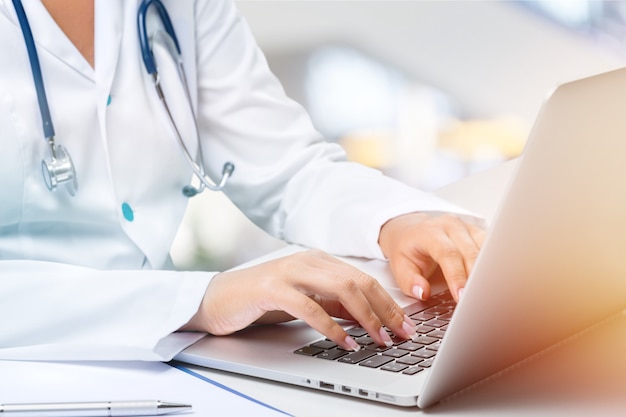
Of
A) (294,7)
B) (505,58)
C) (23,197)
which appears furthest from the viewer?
(294,7)

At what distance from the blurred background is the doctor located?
1977mm

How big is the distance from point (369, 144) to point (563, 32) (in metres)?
1.40

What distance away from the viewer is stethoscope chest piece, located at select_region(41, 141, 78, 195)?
109cm

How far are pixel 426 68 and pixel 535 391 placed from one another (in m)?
3.92

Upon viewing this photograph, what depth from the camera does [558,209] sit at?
2.10ft

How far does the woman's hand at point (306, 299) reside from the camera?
2.68 ft

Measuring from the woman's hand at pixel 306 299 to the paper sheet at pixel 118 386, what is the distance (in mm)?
74

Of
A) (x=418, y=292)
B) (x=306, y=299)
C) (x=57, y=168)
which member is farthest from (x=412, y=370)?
(x=57, y=168)

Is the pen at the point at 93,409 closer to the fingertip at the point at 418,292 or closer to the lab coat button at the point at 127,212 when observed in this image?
the fingertip at the point at 418,292

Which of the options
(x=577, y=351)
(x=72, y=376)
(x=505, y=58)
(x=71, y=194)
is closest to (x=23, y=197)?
(x=71, y=194)

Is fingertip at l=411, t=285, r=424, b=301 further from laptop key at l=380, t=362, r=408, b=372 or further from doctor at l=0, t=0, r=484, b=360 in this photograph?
laptop key at l=380, t=362, r=408, b=372

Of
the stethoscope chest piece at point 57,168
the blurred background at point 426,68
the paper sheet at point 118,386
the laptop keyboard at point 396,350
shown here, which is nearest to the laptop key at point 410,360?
the laptop keyboard at point 396,350

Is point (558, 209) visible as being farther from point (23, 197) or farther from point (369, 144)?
point (369, 144)

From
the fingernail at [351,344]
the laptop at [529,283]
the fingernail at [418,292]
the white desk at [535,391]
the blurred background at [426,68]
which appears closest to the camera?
the laptop at [529,283]
